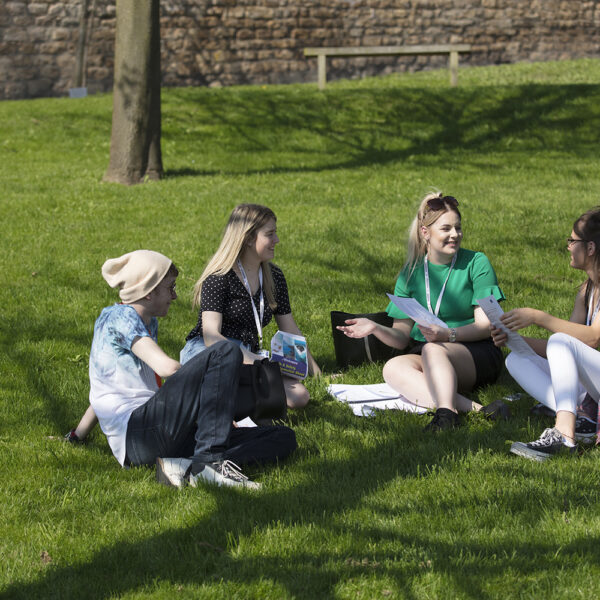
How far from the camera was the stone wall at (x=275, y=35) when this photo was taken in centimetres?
2003

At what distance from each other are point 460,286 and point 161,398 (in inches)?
82.8

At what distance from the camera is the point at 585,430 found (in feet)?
14.9

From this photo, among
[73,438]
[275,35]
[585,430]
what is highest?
[275,35]

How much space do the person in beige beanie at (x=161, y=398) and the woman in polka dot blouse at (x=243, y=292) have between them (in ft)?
2.17

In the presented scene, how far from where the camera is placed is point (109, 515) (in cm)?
384

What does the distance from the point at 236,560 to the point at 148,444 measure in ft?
3.27

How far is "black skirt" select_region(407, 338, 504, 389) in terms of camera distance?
5.26 metres

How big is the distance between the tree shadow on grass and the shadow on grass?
919 centimetres

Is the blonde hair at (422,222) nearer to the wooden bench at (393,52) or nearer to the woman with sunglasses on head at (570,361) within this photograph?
the woman with sunglasses on head at (570,361)

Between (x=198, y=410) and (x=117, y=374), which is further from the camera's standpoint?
(x=117, y=374)

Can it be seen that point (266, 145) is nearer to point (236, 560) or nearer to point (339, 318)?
point (339, 318)

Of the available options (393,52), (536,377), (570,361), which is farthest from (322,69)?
(570,361)

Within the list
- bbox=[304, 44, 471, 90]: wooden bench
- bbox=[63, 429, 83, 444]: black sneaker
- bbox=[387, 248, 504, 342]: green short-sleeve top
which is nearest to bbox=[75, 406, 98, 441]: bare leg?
bbox=[63, 429, 83, 444]: black sneaker

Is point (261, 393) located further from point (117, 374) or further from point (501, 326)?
point (501, 326)
